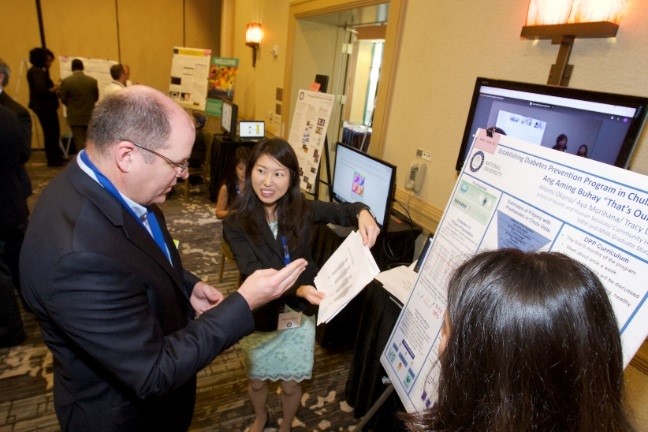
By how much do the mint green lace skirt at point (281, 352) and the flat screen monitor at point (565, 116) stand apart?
1.32 m

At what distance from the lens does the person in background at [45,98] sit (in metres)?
5.36

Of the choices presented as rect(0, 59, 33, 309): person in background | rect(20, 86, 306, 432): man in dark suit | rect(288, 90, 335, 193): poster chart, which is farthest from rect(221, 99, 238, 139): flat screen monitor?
rect(20, 86, 306, 432): man in dark suit

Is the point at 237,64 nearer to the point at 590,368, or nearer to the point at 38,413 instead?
the point at 38,413

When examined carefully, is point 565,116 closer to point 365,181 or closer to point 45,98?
point 365,181

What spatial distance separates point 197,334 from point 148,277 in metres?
0.20

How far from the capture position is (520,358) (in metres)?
0.58

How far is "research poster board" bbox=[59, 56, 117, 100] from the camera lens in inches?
248

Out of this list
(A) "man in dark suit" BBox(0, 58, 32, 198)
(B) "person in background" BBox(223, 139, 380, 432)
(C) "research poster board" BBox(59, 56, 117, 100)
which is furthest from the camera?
(C) "research poster board" BBox(59, 56, 117, 100)

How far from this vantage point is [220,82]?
6.03 m

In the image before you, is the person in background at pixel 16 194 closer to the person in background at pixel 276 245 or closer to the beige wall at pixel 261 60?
the person in background at pixel 276 245

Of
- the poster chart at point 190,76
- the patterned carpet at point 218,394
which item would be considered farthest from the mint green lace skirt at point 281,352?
the poster chart at point 190,76

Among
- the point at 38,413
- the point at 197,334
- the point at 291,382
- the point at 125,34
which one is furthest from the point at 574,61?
the point at 125,34

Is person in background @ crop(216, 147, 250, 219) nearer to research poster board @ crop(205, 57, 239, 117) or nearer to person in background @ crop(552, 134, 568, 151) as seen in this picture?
person in background @ crop(552, 134, 568, 151)

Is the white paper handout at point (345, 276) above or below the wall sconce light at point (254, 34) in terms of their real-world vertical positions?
below
